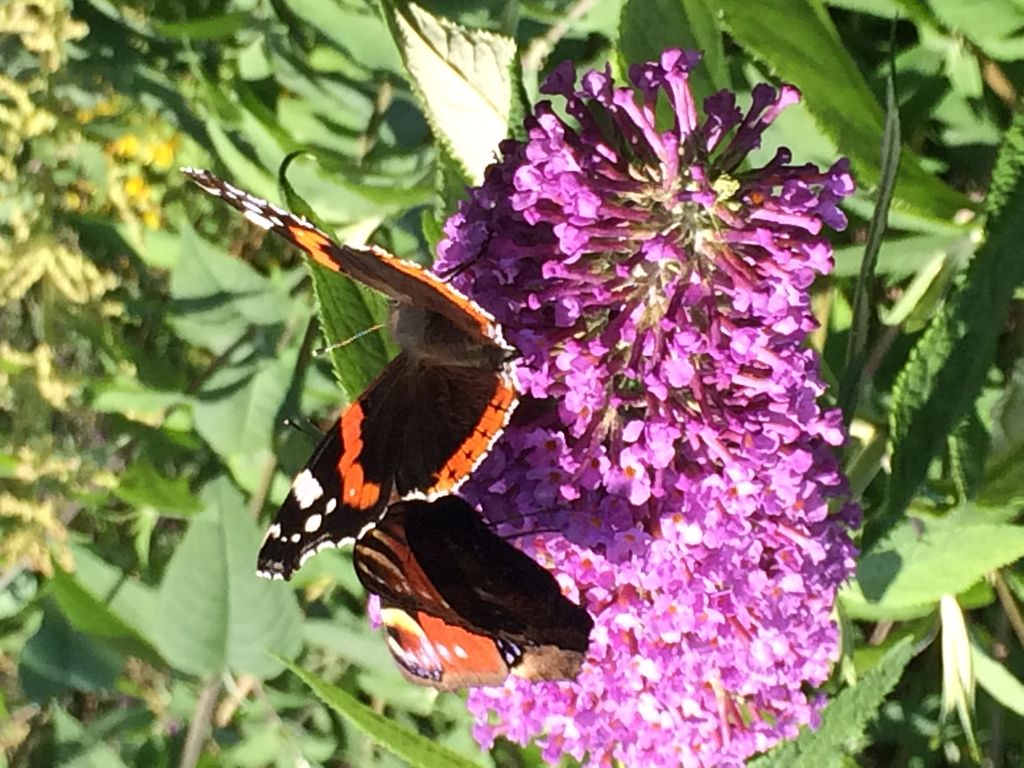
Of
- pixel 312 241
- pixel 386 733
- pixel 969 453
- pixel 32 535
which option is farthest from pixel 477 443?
pixel 32 535

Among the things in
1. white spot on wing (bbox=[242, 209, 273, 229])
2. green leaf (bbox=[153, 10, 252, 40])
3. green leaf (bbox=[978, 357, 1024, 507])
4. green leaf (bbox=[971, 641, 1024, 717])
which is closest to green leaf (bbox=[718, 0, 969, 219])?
green leaf (bbox=[978, 357, 1024, 507])

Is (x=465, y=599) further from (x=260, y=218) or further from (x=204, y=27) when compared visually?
(x=204, y=27)

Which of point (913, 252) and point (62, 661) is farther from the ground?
point (913, 252)

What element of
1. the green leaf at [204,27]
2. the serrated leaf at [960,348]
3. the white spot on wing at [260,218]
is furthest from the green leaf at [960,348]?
the green leaf at [204,27]

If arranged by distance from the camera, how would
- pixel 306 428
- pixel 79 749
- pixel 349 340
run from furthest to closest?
pixel 306 428 → pixel 79 749 → pixel 349 340

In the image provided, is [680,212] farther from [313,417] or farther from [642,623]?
[313,417]

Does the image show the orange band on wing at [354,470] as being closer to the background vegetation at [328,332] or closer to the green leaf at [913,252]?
the background vegetation at [328,332]

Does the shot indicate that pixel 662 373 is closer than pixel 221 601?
Yes
